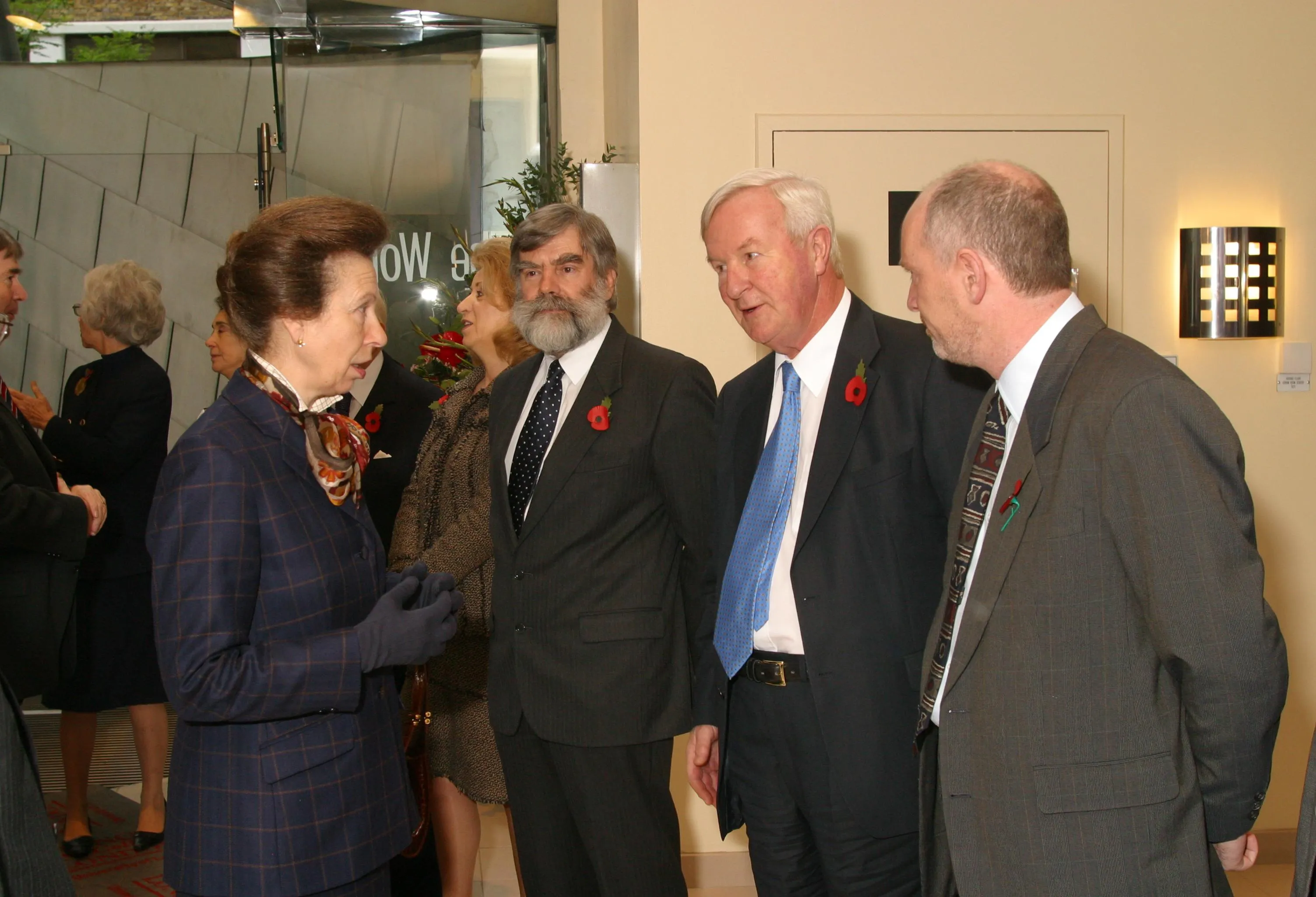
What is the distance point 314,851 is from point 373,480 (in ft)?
6.05

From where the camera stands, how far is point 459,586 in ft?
10.00

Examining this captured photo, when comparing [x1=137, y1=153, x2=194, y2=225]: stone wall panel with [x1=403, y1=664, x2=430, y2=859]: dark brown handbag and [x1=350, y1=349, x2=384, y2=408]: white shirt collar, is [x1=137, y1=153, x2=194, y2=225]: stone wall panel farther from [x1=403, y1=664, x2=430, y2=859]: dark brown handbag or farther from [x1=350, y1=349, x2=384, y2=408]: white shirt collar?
[x1=403, y1=664, x2=430, y2=859]: dark brown handbag

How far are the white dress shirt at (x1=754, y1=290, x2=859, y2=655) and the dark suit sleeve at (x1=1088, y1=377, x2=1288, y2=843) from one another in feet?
2.31

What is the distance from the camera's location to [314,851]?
1.75 meters

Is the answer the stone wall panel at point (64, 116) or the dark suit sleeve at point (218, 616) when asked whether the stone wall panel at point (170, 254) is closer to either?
the stone wall panel at point (64, 116)

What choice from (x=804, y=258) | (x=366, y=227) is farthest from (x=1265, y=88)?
(x=366, y=227)

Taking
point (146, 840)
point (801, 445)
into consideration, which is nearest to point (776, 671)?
point (801, 445)

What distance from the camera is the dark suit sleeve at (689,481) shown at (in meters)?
2.54

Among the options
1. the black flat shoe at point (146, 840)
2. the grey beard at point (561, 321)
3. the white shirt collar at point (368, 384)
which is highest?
the grey beard at point (561, 321)

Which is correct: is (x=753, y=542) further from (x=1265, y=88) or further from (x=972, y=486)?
(x=1265, y=88)

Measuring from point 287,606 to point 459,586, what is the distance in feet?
4.18

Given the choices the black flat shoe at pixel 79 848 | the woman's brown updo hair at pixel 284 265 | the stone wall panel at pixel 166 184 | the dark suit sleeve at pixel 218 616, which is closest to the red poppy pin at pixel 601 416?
the woman's brown updo hair at pixel 284 265

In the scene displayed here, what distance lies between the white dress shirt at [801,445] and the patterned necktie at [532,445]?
1.93 ft

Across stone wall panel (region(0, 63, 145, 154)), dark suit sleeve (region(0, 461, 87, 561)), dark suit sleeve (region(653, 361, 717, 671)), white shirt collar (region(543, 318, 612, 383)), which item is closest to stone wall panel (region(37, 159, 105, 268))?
stone wall panel (region(0, 63, 145, 154))
